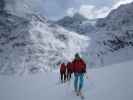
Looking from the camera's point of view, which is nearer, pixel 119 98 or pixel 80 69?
pixel 119 98

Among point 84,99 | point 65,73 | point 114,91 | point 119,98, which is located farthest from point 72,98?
point 65,73

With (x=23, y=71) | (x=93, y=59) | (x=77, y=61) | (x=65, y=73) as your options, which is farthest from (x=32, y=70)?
(x=77, y=61)

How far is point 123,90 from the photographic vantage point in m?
12.5

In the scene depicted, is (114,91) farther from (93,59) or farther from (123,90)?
(93,59)

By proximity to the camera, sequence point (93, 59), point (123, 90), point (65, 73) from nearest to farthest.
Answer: point (123, 90)
point (65, 73)
point (93, 59)

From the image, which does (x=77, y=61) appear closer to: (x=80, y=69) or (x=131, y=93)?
(x=80, y=69)

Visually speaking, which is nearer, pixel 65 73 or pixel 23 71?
pixel 65 73

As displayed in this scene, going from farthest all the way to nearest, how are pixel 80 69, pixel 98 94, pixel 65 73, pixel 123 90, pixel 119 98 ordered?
pixel 65 73, pixel 80 69, pixel 98 94, pixel 123 90, pixel 119 98

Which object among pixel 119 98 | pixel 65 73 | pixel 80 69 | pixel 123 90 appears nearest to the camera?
pixel 119 98

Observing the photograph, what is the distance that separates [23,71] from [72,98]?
185m

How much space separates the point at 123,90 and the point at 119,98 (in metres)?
1.38

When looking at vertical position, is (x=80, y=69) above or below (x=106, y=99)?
above

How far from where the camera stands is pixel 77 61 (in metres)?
14.7

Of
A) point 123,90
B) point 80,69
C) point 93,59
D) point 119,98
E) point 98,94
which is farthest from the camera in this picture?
point 93,59
